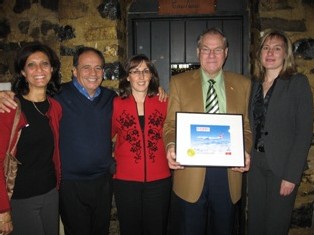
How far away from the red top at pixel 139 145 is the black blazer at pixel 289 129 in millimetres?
872

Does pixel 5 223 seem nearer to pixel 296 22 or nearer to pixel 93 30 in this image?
pixel 93 30

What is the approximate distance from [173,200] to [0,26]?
9.42 feet

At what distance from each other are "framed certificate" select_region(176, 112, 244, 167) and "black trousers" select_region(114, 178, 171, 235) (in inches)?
18.5

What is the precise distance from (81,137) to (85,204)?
0.57 m

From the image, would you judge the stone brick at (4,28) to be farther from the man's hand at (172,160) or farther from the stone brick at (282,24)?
the stone brick at (282,24)

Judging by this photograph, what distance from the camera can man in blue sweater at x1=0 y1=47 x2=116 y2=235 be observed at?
94.5 inches

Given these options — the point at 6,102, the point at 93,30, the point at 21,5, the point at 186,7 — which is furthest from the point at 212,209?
the point at 21,5

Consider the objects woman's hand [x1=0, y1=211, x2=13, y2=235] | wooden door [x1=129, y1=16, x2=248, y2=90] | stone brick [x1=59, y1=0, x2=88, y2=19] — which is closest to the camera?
woman's hand [x1=0, y1=211, x2=13, y2=235]

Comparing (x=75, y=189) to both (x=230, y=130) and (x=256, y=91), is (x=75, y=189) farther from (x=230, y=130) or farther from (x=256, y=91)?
(x=256, y=91)

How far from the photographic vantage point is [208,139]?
87.0 inches

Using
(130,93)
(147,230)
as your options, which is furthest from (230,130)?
(147,230)

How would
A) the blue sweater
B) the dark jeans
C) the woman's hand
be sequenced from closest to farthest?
the woman's hand < the dark jeans < the blue sweater

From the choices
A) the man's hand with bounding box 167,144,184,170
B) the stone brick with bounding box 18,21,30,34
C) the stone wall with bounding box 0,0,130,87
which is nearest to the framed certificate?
the man's hand with bounding box 167,144,184,170

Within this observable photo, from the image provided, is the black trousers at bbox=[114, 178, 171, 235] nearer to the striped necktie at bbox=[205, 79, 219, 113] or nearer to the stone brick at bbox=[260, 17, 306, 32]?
Answer: the striped necktie at bbox=[205, 79, 219, 113]
